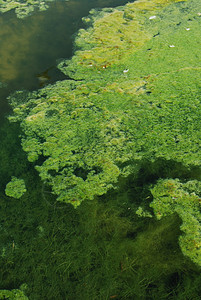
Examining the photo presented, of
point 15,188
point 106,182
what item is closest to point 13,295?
point 15,188

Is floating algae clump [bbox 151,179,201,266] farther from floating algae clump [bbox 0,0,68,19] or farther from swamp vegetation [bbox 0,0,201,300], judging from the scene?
floating algae clump [bbox 0,0,68,19]

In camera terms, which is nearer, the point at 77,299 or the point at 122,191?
the point at 77,299

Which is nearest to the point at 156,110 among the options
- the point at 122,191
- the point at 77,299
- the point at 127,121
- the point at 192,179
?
the point at 127,121

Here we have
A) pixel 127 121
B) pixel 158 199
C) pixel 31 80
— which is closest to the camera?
pixel 158 199

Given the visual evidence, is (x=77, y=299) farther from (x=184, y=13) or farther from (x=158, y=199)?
(x=184, y=13)

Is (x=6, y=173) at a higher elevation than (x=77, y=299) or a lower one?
higher

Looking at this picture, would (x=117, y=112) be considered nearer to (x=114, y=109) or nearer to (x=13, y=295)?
(x=114, y=109)
